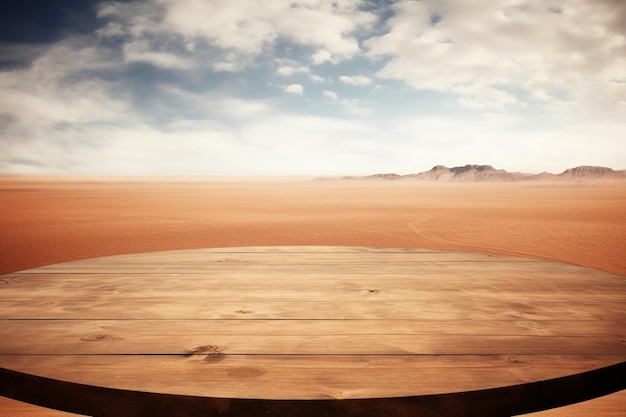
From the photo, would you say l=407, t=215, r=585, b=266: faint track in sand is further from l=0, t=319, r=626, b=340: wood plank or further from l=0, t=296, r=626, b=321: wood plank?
l=0, t=319, r=626, b=340: wood plank

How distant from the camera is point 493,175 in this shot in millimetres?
81438

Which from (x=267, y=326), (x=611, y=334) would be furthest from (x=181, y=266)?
(x=611, y=334)

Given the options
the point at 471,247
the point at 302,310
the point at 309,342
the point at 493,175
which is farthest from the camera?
the point at 493,175

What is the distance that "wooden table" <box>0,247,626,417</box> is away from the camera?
0.75 meters

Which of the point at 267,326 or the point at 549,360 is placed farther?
the point at 267,326

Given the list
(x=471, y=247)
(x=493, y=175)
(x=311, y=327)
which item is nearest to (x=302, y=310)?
(x=311, y=327)

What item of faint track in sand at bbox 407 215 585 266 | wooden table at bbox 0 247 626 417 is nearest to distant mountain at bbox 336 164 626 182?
faint track in sand at bbox 407 215 585 266

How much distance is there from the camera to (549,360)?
87 centimetres

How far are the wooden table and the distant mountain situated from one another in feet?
276

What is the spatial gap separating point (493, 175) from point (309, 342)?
90179 millimetres

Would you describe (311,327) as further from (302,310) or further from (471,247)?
(471,247)

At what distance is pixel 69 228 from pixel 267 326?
875 cm

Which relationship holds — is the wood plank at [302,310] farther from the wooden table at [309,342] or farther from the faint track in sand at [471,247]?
the faint track in sand at [471,247]

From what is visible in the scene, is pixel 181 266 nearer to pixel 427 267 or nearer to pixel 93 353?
pixel 93 353
